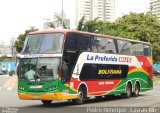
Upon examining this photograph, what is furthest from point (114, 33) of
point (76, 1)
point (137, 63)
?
point (76, 1)

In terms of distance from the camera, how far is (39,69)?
20.9 metres

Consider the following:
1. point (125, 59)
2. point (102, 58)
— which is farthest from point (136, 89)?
point (102, 58)

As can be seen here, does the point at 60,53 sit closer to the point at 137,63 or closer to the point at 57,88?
the point at 57,88

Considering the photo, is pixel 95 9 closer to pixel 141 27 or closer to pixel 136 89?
pixel 141 27

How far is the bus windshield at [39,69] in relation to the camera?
817 inches

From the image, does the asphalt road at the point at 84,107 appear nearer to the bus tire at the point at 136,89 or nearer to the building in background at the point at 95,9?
the bus tire at the point at 136,89

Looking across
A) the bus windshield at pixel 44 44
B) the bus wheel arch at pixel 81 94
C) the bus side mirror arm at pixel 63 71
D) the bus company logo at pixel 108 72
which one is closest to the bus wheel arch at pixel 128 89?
the bus company logo at pixel 108 72

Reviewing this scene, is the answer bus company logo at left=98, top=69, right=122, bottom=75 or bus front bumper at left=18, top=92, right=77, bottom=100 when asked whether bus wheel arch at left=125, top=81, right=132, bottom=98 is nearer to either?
bus company logo at left=98, top=69, right=122, bottom=75

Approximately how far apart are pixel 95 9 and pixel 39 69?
87.1 meters

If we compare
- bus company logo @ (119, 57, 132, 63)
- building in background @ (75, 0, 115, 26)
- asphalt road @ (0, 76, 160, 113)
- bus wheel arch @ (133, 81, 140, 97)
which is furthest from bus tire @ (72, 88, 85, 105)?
building in background @ (75, 0, 115, 26)

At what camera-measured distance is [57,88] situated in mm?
20656

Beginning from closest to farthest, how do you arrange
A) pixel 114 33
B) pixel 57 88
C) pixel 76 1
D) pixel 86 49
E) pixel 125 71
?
pixel 57 88 < pixel 86 49 < pixel 125 71 < pixel 114 33 < pixel 76 1

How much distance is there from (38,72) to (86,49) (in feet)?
9.81

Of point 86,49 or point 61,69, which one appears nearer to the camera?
point 61,69
